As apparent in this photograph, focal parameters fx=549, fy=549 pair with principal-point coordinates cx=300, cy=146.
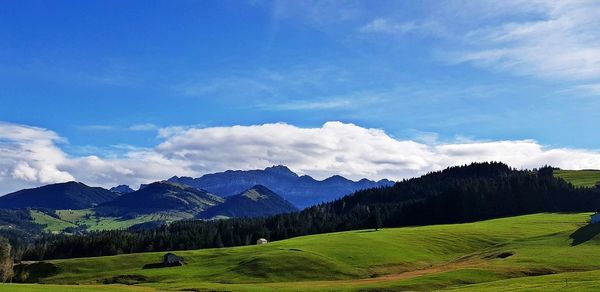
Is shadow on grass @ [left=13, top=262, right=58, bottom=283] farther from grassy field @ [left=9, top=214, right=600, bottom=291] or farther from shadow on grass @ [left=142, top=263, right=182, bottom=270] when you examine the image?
shadow on grass @ [left=142, top=263, right=182, bottom=270]

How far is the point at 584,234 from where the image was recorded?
407ft

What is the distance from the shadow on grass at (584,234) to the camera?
4648 inches

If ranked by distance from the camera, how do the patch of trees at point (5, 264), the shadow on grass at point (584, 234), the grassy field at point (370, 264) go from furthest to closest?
the shadow on grass at point (584, 234) < the patch of trees at point (5, 264) < the grassy field at point (370, 264)

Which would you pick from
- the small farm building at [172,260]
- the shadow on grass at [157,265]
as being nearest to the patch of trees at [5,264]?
the shadow on grass at [157,265]

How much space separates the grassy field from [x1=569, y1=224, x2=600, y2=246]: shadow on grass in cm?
20

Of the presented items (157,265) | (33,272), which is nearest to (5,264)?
(33,272)

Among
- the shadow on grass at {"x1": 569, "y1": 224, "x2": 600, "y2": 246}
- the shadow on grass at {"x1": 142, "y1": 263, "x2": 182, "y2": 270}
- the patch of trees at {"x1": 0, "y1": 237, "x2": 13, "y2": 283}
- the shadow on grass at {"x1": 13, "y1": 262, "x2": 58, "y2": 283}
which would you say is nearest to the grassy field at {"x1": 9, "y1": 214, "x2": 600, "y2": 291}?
the shadow on grass at {"x1": 569, "y1": 224, "x2": 600, "y2": 246}

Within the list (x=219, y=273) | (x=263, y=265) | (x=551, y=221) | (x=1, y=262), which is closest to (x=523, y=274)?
(x=263, y=265)

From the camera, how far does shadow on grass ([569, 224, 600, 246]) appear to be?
118 meters

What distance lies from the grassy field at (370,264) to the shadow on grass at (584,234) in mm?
201

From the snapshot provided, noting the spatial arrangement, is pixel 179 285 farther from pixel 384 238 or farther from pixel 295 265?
pixel 384 238

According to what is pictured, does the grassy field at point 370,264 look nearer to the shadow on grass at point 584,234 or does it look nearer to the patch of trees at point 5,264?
the shadow on grass at point 584,234

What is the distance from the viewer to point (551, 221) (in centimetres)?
19262

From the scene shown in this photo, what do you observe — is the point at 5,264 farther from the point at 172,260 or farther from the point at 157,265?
the point at 172,260
